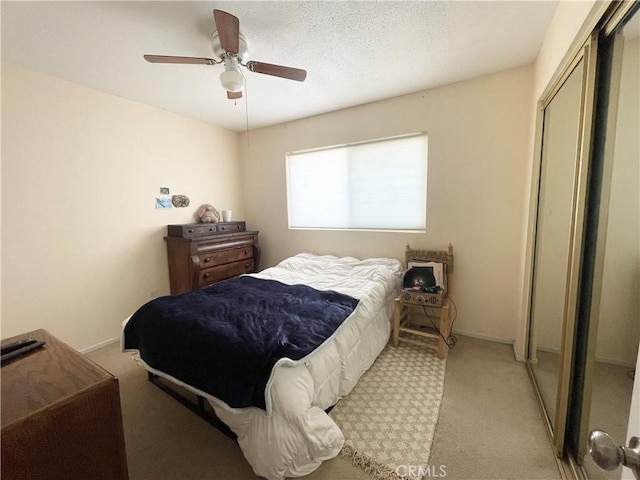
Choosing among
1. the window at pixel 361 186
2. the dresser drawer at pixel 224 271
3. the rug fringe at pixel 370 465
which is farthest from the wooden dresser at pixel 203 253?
the rug fringe at pixel 370 465

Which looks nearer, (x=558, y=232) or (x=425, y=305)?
(x=558, y=232)

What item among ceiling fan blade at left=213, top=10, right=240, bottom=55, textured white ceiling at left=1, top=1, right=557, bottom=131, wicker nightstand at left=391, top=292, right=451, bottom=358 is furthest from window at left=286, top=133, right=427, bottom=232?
ceiling fan blade at left=213, top=10, right=240, bottom=55

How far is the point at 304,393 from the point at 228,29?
1953 mm

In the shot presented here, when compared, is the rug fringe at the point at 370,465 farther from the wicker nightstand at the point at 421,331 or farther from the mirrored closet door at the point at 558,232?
the wicker nightstand at the point at 421,331

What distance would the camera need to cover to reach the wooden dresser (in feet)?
9.79

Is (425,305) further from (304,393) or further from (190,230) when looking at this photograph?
(190,230)

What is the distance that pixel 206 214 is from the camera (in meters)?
3.46

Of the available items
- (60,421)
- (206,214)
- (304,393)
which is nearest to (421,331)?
(304,393)

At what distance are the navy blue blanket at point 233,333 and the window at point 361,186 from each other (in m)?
1.35

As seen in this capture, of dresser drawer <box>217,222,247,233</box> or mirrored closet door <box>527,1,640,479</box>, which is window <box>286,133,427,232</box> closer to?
dresser drawer <box>217,222,247,233</box>

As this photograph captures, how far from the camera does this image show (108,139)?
8.66 feet

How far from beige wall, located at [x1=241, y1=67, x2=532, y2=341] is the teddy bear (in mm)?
1961

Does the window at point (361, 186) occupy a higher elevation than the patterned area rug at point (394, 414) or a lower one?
higher

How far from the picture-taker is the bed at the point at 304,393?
122 centimetres
